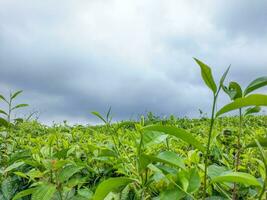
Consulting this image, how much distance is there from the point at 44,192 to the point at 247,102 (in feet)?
3.73

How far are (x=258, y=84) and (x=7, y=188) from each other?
5.73ft

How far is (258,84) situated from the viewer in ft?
5.24

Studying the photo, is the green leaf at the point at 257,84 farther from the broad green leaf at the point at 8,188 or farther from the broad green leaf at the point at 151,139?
the broad green leaf at the point at 8,188

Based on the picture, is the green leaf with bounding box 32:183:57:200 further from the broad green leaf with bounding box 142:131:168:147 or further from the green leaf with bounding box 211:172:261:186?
the green leaf with bounding box 211:172:261:186

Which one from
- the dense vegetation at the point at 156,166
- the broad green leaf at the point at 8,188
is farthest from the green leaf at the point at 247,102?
the broad green leaf at the point at 8,188

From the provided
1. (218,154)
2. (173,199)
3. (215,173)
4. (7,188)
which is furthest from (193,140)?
(7,188)

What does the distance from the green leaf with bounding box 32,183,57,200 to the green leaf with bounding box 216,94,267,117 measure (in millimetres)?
1031

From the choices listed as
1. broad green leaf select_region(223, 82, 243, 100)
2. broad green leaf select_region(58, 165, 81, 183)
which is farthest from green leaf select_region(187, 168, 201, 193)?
broad green leaf select_region(58, 165, 81, 183)

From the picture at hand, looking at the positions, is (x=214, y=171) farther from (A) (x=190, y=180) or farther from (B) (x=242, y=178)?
(B) (x=242, y=178)

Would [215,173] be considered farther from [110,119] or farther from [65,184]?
[65,184]

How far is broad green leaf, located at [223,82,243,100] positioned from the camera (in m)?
1.68

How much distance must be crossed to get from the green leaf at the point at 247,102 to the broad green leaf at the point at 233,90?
296mm

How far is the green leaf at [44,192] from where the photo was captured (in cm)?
210

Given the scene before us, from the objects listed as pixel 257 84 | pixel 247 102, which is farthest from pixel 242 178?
pixel 257 84
